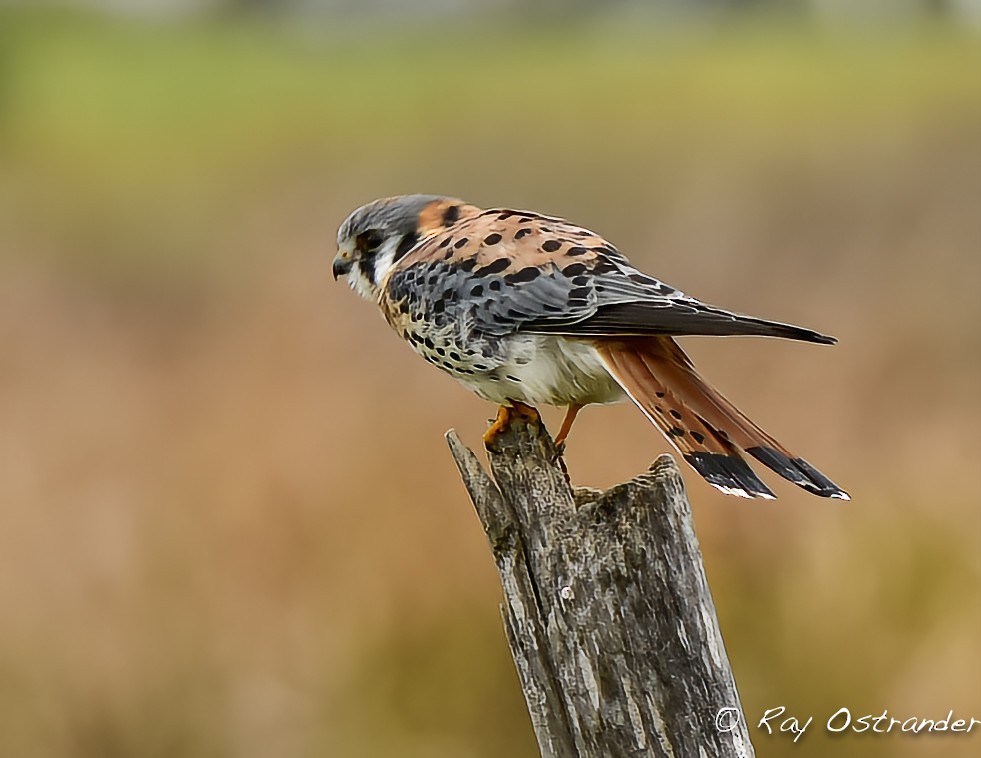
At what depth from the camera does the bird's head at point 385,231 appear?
8.86ft

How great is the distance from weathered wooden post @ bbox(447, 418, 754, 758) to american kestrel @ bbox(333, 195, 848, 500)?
202mm

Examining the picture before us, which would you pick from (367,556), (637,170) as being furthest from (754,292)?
(367,556)

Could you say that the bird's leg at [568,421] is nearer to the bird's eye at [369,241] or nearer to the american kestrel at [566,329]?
the american kestrel at [566,329]

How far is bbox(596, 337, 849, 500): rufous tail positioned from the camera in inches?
74.5

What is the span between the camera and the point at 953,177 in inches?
202

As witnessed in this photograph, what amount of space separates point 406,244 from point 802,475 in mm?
1137

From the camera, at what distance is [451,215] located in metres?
2.72

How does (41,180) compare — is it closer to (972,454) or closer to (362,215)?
(362,215)

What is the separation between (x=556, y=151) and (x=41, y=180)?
240 centimetres
